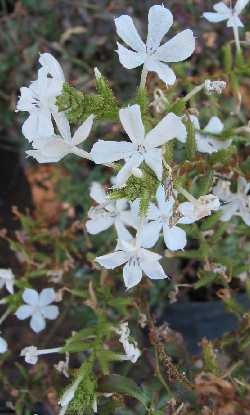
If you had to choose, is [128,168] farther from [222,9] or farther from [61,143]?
[222,9]

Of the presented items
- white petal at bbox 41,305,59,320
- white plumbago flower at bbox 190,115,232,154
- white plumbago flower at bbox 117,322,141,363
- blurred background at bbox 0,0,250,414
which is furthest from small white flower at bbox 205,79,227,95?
blurred background at bbox 0,0,250,414

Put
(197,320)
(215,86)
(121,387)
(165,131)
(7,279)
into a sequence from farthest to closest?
(197,320) < (7,279) < (121,387) < (215,86) < (165,131)

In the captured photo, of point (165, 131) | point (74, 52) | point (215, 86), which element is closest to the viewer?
point (165, 131)

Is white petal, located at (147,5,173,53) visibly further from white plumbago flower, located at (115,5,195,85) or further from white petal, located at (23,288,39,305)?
white petal, located at (23,288,39,305)

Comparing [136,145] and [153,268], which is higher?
[136,145]

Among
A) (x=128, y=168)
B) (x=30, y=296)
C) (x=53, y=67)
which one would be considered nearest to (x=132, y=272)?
(x=128, y=168)

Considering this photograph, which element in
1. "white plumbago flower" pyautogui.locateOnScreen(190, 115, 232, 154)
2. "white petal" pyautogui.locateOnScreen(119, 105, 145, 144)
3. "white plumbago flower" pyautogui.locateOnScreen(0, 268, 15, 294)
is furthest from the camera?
"white plumbago flower" pyautogui.locateOnScreen(0, 268, 15, 294)
